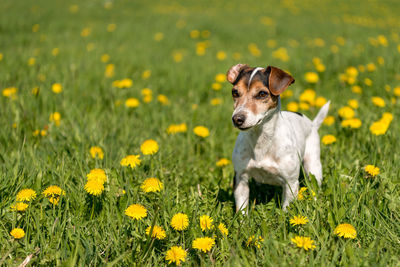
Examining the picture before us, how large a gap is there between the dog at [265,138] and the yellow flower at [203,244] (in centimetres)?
60

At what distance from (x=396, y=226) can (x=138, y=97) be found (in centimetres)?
419

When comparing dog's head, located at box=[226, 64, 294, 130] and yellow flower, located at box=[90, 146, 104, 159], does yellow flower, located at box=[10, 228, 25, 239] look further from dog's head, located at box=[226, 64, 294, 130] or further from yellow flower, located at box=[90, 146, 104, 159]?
dog's head, located at box=[226, 64, 294, 130]

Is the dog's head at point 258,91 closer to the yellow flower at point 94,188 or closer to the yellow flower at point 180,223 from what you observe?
the yellow flower at point 180,223

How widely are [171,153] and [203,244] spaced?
1761mm

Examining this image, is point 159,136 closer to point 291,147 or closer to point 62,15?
point 291,147

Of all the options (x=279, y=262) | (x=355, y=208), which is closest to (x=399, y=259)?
(x=355, y=208)

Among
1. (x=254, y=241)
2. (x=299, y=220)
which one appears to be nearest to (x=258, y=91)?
(x=299, y=220)

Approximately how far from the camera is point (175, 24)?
11.2 metres

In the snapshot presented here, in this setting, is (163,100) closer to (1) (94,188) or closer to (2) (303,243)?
(1) (94,188)

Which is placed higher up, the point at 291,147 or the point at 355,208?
the point at 291,147

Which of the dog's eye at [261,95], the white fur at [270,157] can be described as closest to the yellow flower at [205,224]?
the white fur at [270,157]

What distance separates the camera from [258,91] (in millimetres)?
2945

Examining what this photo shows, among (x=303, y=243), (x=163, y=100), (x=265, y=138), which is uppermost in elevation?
(x=265, y=138)

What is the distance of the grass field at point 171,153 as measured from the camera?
8.24ft
